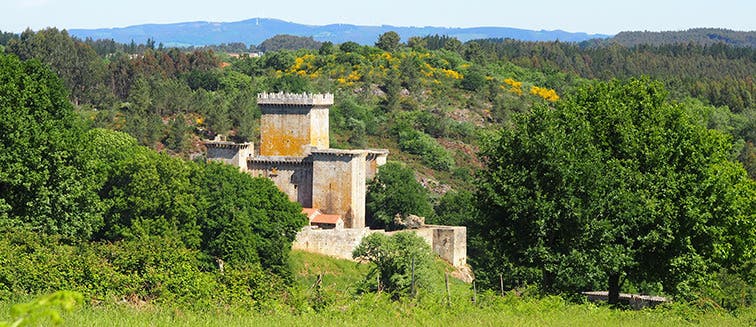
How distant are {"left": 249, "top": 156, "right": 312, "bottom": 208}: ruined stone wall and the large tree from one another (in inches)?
904

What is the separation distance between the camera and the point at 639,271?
104 feet

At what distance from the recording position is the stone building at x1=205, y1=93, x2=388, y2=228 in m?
54.1

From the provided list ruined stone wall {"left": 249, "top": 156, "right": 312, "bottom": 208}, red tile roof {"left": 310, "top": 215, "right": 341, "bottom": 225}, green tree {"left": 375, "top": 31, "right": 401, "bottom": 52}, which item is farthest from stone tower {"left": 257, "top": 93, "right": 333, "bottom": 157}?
green tree {"left": 375, "top": 31, "right": 401, "bottom": 52}

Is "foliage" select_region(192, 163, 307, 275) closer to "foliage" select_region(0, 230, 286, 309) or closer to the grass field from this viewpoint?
"foliage" select_region(0, 230, 286, 309)

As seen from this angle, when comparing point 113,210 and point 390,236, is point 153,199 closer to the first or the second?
point 113,210

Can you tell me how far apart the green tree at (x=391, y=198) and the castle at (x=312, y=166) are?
0.85 metres

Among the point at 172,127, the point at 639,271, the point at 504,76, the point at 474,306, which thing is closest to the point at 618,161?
the point at 639,271

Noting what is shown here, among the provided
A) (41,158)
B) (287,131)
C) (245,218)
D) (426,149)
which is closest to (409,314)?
(41,158)

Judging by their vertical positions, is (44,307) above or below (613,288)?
above

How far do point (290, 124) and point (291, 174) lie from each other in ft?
9.37

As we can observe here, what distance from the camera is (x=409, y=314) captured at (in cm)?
2433

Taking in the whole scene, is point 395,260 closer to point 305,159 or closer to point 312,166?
point 312,166

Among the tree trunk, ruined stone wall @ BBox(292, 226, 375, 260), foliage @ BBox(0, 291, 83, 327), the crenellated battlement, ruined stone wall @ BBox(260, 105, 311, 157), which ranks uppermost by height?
foliage @ BBox(0, 291, 83, 327)

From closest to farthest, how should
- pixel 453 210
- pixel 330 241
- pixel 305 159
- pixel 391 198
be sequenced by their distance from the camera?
pixel 330 241 → pixel 305 159 → pixel 391 198 → pixel 453 210
